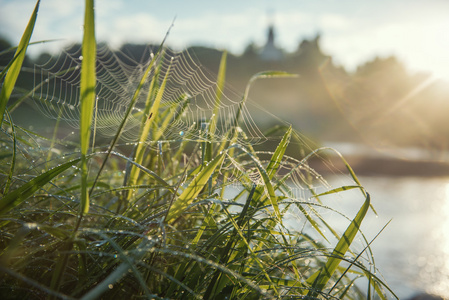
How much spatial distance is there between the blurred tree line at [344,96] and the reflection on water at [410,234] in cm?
579

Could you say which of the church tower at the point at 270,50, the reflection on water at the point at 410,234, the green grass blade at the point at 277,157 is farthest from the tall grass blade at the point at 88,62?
the church tower at the point at 270,50

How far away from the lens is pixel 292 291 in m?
0.94

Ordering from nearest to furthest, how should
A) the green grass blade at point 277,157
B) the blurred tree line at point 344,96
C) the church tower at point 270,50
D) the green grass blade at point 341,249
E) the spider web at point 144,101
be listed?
the green grass blade at point 341,249 → the green grass blade at point 277,157 → the spider web at point 144,101 → the blurred tree line at point 344,96 → the church tower at point 270,50

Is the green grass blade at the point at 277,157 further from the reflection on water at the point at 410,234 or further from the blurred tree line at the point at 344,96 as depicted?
the blurred tree line at the point at 344,96

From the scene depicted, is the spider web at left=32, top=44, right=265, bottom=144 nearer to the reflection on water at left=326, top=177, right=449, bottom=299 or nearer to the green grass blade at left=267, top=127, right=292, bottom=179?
the green grass blade at left=267, top=127, right=292, bottom=179

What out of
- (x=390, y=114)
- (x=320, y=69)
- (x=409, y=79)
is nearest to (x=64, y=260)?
(x=390, y=114)

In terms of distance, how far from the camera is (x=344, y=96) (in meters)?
17.2

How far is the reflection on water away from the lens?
1805mm

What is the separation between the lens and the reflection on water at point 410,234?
5.92 feet

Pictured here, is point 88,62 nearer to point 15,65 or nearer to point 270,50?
point 15,65

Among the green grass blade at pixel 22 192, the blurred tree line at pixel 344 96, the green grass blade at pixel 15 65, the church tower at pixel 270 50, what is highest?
the church tower at pixel 270 50

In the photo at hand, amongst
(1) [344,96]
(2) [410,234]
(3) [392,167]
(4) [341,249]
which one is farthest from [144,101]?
(1) [344,96]

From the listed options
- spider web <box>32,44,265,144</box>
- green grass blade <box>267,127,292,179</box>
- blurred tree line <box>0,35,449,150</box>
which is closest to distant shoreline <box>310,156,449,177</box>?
spider web <box>32,44,265,144</box>

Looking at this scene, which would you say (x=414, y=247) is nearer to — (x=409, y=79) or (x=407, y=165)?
(x=407, y=165)
